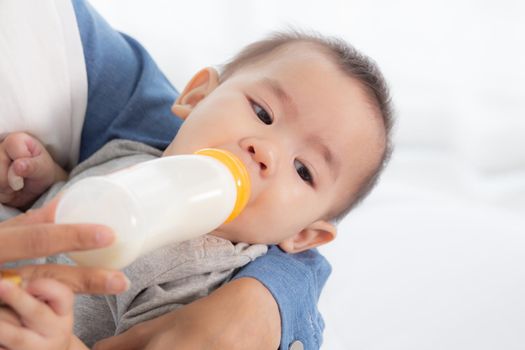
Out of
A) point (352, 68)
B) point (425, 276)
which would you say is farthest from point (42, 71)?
point (425, 276)

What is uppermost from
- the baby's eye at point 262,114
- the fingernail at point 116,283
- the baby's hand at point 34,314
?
the baby's eye at point 262,114

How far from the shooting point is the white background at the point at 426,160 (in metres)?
1.27

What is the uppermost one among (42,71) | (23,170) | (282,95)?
(282,95)

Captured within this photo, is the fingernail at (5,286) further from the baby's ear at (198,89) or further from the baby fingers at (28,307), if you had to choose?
the baby's ear at (198,89)

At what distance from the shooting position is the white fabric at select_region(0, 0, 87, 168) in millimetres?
1039

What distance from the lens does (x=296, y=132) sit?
3.39ft

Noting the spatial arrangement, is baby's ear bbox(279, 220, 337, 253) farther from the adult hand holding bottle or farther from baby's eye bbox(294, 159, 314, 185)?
the adult hand holding bottle

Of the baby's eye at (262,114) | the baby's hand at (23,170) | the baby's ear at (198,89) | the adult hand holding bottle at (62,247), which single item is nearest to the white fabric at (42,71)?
the baby's hand at (23,170)

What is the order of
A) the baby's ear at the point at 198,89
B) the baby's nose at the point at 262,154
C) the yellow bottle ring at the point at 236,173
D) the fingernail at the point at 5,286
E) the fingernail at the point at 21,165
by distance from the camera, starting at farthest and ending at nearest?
the baby's ear at the point at 198,89
the fingernail at the point at 21,165
the baby's nose at the point at 262,154
the yellow bottle ring at the point at 236,173
the fingernail at the point at 5,286

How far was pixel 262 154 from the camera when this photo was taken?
95 cm

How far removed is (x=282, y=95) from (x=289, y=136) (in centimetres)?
7

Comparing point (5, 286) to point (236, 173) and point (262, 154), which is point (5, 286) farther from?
point (262, 154)

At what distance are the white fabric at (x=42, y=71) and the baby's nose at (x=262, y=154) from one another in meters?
0.34

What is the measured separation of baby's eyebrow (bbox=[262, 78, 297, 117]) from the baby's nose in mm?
101
